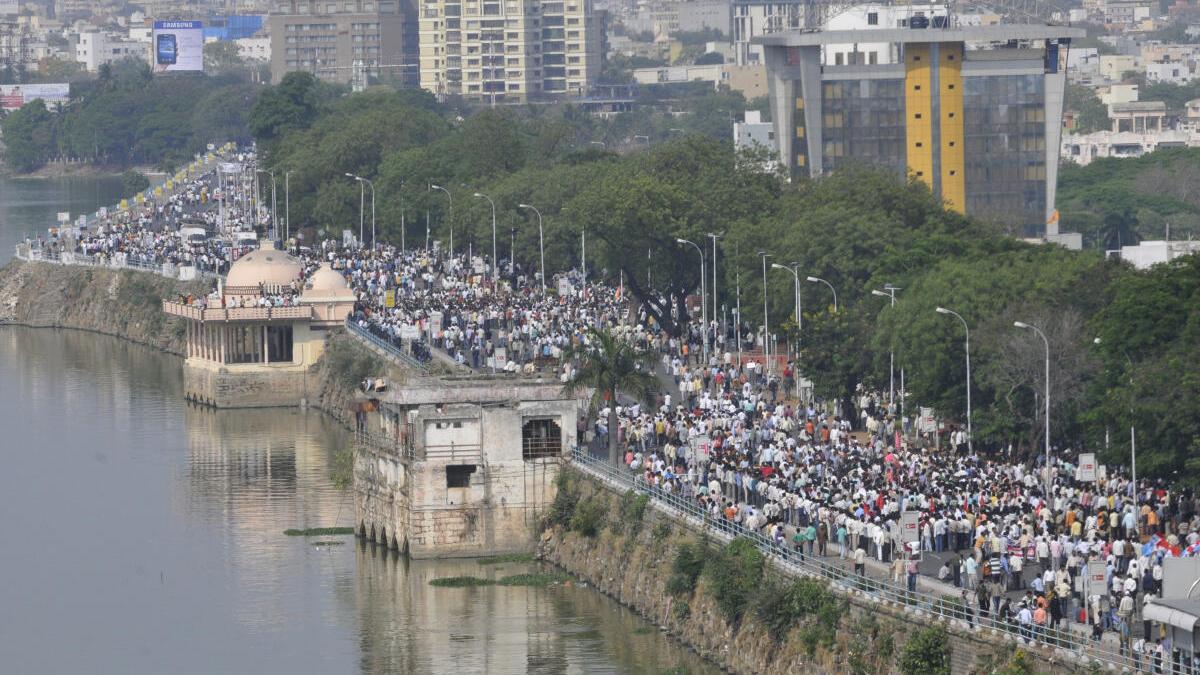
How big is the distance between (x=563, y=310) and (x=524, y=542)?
32.6 m

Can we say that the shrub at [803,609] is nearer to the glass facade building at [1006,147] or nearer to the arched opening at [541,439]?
the arched opening at [541,439]

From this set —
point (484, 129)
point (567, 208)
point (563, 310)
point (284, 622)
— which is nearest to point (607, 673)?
point (284, 622)

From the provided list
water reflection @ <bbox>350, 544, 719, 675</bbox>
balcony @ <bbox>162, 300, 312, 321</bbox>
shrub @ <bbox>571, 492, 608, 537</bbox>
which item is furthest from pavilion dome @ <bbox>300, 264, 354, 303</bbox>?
shrub @ <bbox>571, 492, 608, 537</bbox>

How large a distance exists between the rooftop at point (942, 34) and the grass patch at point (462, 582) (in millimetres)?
63827

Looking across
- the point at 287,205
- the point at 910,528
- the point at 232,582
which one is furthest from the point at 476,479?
the point at 287,205

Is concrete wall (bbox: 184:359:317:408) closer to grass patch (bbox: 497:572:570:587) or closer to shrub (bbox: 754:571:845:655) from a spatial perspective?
grass patch (bbox: 497:572:570:587)

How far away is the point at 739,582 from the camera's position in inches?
2142

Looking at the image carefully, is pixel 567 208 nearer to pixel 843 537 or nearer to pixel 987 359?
pixel 987 359

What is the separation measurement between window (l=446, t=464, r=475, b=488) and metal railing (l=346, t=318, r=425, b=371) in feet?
56.0

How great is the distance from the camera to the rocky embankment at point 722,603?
48344 millimetres

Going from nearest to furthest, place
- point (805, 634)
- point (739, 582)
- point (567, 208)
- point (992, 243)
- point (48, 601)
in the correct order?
1. point (805, 634)
2. point (739, 582)
3. point (48, 601)
4. point (992, 243)
5. point (567, 208)

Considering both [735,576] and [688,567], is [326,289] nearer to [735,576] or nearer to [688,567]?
[688,567]

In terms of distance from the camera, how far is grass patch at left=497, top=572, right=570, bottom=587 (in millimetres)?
63938

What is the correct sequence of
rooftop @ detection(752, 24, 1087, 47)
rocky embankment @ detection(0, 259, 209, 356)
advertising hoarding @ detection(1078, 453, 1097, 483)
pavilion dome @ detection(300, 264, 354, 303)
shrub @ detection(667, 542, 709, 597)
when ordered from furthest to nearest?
1. rocky embankment @ detection(0, 259, 209, 356)
2. rooftop @ detection(752, 24, 1087, 47)
3. pavilion dome @ detection(300, 264, 354, 303)
4. advertising hoarding @ detection(1078, 453, 1097, 483)
5. shrub @ detection(667, 542, 709, 597)
